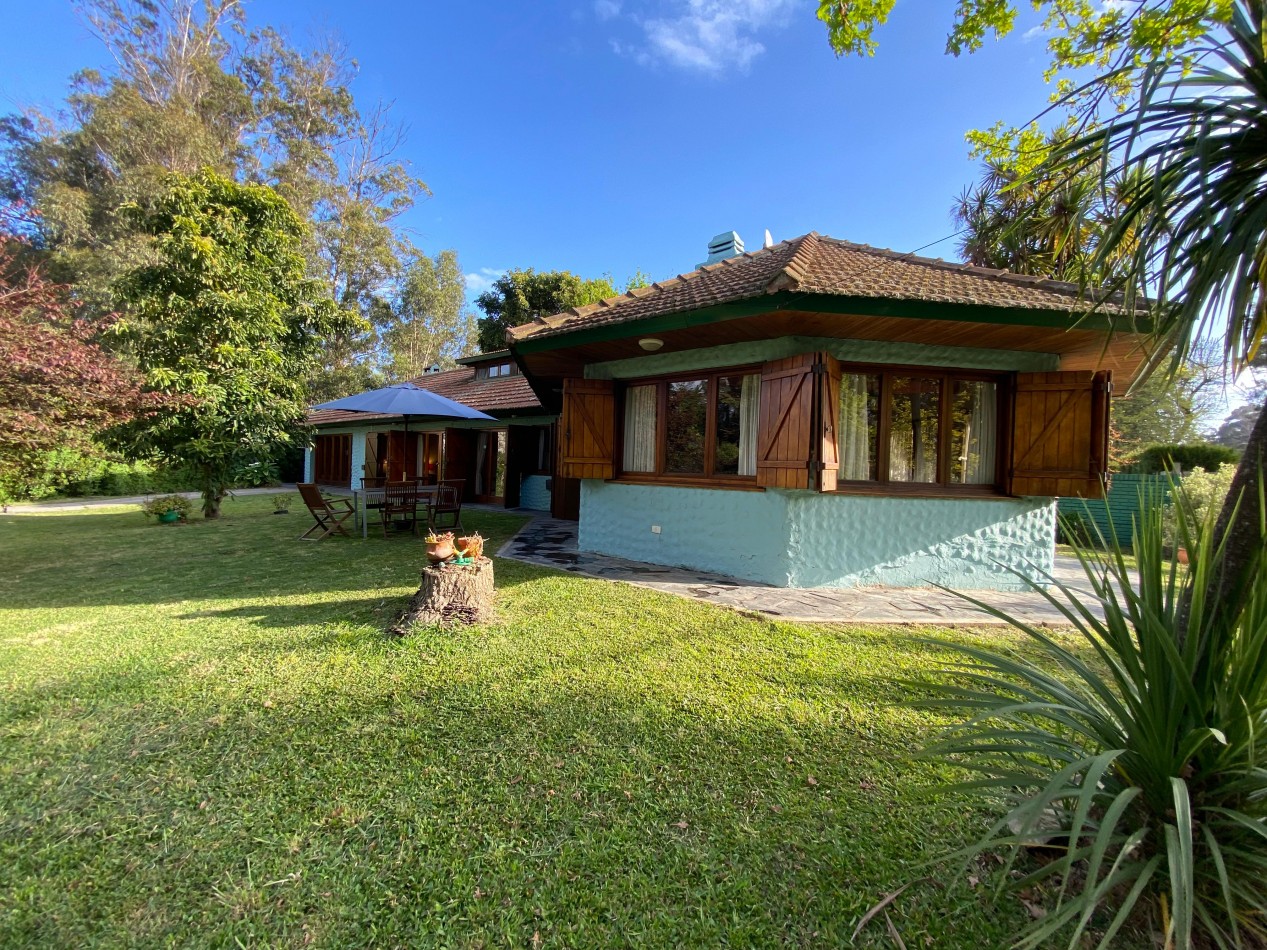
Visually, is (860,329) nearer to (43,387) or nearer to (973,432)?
(973,432)

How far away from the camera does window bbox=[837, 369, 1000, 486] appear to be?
6.14 metres

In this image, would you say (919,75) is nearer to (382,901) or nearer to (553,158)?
(382,901)

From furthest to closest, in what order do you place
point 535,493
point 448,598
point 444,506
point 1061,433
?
point 535,493 < point 444,506 < point 1061,433 < point 448,598

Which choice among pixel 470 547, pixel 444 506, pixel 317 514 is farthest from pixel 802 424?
pixel 317 514

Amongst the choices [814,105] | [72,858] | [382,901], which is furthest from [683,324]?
[814,105]

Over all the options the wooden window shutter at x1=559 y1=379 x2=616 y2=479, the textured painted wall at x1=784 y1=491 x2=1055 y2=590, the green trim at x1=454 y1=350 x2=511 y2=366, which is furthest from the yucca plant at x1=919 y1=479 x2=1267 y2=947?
the green trim at x1=454 y1=350 x2=511 y2=366

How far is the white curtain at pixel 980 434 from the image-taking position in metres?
6.35

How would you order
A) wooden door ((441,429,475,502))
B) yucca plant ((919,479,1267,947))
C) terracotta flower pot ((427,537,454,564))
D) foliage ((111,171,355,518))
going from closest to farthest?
yucca plant ((919,479,1267,947)) < terracotta flower pot ((427,537,454,564)) < foliage ((111,171,355,518)) < wooden door ((441,429,475,502))

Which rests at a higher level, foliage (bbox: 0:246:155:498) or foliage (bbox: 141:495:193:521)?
foliage (bbox: 0:246:155:498)

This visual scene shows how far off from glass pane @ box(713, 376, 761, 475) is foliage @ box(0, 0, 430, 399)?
15872mm

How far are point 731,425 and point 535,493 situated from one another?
795cm

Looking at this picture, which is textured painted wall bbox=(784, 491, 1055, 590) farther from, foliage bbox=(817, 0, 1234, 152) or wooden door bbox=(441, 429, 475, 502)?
wooden door bbox=(441, 429, 475, 502)

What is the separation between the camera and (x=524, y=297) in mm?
20359

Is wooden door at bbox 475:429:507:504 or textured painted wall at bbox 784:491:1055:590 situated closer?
textured painted wall at bbox 784:491:1055:590
